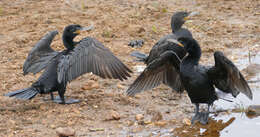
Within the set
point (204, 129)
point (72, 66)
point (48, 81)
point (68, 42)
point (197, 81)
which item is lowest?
point (204, 129)

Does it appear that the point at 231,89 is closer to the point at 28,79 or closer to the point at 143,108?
the point at 143,108

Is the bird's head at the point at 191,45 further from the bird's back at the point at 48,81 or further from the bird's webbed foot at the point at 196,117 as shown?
the bird's back at the point at 48,81

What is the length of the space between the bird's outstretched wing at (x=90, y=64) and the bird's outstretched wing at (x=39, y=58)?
48 cm

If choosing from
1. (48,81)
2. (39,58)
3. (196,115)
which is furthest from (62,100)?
(196,115)

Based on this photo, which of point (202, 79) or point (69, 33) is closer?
point (202, 79)

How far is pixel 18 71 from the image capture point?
7.86 m

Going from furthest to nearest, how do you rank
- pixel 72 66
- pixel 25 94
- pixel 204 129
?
pixel 25 94 → pixel 72 66 → pixel 204 129

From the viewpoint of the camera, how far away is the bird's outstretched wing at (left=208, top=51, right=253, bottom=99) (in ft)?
17.4

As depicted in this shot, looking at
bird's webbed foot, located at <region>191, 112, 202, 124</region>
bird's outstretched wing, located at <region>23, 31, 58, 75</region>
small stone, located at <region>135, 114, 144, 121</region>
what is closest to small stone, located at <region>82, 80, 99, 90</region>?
bird's outstretched wing, located at <region>23, 31, 58, 75</region>

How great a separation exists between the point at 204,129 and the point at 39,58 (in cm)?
268

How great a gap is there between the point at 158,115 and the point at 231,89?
1.05 m

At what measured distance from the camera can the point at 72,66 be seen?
624 cm

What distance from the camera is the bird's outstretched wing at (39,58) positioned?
6.76m

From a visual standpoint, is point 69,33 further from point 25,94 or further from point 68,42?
point 25,94
